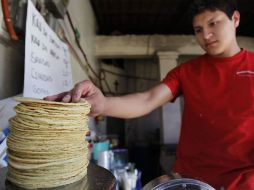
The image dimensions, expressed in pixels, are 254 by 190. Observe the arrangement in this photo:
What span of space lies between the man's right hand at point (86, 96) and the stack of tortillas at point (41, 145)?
0.31 feet

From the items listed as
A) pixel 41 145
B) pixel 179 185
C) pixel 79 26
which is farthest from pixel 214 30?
pixel 79 26

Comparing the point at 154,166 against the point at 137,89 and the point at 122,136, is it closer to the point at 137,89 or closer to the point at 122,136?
the point at 122,136

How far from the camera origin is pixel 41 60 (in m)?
0.88

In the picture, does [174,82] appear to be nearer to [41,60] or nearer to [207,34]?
[207,34]

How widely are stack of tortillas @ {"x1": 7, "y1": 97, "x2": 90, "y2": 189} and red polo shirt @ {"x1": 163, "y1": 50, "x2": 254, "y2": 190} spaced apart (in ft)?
1.97

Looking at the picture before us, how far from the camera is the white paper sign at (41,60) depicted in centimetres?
77

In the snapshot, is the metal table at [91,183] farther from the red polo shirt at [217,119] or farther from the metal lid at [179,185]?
the red polo shirt at [217,119]

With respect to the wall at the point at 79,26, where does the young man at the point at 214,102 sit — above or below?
below

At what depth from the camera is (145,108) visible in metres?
1.05

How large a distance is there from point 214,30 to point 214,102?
27 cm

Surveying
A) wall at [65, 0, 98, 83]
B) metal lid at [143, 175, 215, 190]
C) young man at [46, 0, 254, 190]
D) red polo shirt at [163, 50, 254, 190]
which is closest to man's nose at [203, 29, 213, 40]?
young man at [46, 0, 254, 190]

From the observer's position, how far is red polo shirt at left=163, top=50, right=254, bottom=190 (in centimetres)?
92

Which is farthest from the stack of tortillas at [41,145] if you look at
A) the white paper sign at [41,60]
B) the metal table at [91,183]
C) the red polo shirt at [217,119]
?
the red polo shirt at [217,119]

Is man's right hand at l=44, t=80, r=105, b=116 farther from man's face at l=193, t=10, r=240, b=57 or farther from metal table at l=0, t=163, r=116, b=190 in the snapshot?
man's face at l=193, t=10, r=240, b=57
